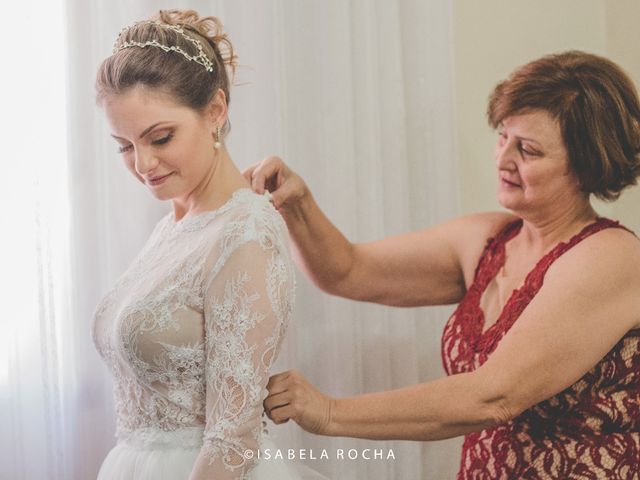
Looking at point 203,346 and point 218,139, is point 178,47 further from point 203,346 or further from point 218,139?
point 203,346

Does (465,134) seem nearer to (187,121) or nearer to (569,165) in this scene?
(569,165)

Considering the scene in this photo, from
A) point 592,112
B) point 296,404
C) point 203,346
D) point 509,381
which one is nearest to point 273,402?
point 296,404

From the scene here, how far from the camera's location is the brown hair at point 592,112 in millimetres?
1589

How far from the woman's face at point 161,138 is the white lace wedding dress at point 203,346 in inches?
3.2

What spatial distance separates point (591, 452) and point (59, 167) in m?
1.17

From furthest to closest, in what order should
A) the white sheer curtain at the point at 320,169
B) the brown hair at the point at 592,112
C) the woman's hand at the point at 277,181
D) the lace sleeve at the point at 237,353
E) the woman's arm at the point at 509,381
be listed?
the white sheer curtain at the point at 320,169 → the woman's hand at the point at 277,181 → the brown hair at the point at 592,112 → the woman's arm at the point at 509,381 → the lace sleeve at the point at 237,353

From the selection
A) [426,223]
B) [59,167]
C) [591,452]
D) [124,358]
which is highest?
[59,167]

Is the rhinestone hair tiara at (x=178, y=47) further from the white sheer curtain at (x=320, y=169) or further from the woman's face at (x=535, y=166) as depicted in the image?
the woman's face at (x=535, y=166)

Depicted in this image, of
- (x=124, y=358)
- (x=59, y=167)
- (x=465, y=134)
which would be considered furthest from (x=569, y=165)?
(x=59, y=167)

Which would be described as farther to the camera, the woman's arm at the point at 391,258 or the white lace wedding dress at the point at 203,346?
the woman's arm at the point at 391,258

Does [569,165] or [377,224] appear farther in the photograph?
[377,224]

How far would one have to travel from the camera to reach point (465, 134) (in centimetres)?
229

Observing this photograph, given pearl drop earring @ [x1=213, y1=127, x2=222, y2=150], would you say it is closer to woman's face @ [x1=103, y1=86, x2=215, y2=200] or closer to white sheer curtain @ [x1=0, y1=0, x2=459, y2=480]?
woman's face @ [x1=103, y1=86, x2=215, y2=200]

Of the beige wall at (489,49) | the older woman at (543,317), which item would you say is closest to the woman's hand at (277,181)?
the older woman at (543,317)
